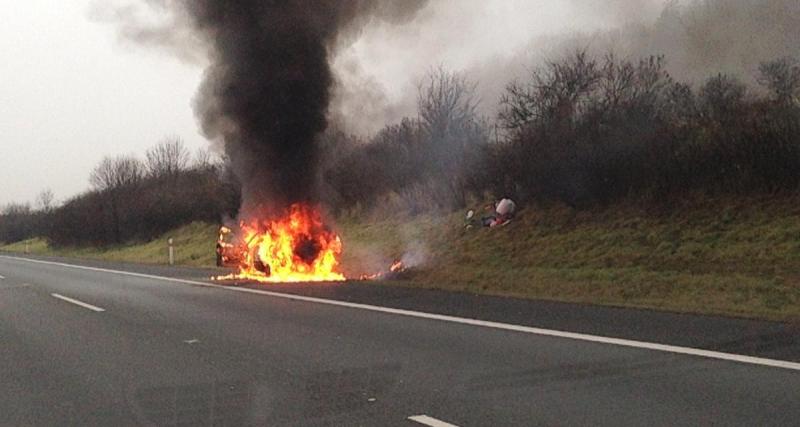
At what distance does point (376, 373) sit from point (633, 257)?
10584mm

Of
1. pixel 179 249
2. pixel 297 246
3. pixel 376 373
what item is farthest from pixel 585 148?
pixel 179 249

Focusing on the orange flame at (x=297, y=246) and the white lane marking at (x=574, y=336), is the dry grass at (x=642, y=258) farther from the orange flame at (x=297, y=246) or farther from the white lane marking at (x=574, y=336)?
the white lane marking at (x=574, y=336)

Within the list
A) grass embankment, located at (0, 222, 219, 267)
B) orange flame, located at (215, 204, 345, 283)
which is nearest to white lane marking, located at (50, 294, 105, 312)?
orange flame, located at (215, 204, 345, 283)

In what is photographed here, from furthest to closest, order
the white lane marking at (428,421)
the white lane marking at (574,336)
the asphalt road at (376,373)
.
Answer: the white lane marking at (574,336) < the asphalt road at (376,373) < the white lane marking at (428,421)

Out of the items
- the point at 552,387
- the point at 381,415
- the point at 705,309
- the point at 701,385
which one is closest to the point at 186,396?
the point at 381,415

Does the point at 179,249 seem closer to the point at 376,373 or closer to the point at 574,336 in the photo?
the point at 574,336

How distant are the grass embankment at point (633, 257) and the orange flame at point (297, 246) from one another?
139 centimetres

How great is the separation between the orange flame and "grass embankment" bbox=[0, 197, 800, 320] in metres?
1.39

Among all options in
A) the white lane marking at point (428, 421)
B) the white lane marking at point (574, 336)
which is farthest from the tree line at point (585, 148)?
the white lane marking at point (428, 421)

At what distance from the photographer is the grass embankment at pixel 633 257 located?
12430mm

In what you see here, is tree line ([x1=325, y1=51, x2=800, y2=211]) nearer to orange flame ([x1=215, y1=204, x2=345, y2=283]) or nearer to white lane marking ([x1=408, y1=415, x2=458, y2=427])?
orange flame ([x1=215, y1=204, x2=345, y2=283])

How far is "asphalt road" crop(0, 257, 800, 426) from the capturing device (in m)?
5.61

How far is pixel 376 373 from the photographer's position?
23.2 feet

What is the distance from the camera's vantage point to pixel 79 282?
797 inches
